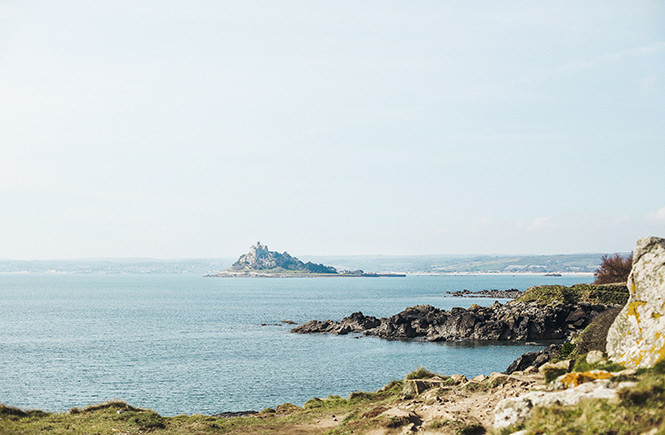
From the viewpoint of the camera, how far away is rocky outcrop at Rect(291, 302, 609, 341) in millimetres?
79500

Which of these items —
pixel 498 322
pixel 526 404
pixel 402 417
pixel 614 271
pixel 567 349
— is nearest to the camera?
pixel 526 404

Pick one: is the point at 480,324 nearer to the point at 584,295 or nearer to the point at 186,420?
the point at 584,295

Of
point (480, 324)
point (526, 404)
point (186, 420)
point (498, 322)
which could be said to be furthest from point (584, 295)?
point (526, 404)

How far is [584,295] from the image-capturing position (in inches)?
3851

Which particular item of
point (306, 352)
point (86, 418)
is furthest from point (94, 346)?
point (86, 418)

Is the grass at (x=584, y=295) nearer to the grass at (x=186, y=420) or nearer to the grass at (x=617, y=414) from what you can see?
the grass at (x=186, y=420)

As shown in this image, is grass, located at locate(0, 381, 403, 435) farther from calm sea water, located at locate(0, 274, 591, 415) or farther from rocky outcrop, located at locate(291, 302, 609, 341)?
rocky outcrop, located at locate(291, 302, 609, 341)

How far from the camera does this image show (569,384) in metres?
15.0

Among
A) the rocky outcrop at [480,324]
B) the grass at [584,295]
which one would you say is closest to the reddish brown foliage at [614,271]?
the grass at [584,295]

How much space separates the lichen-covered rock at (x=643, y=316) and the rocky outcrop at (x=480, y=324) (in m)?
65.4

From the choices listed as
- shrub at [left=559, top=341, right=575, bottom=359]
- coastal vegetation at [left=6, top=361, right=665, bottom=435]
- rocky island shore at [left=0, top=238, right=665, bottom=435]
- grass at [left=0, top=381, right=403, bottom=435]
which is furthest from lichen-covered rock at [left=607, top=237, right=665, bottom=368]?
shrub at [left=559, top=341, right=575, bottom=359]

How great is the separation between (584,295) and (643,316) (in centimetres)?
8988

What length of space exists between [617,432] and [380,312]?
115508mm

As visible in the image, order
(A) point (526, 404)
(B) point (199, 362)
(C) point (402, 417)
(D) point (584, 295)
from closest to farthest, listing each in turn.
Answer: (A) point (526, 404)
(C) point (402, 417)
(B) point (199, 362)
(D) point (584, 295)
